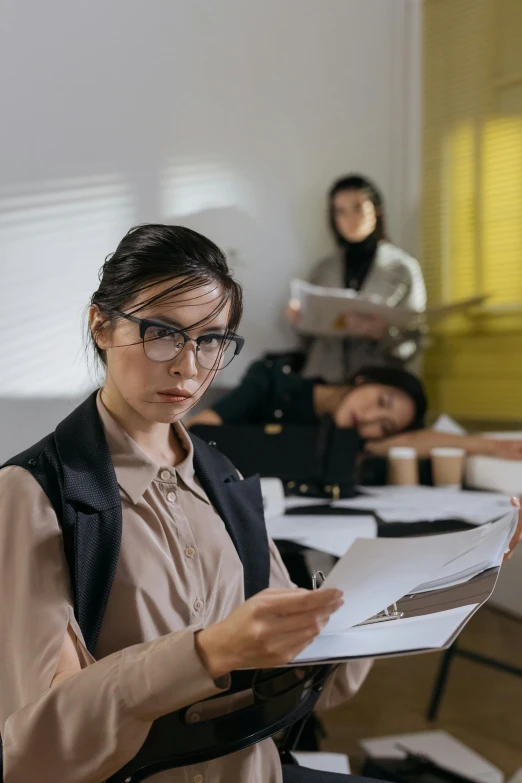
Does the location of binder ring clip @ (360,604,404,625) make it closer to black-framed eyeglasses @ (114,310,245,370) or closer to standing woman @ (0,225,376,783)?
standing woman @ (0,225,376,783)

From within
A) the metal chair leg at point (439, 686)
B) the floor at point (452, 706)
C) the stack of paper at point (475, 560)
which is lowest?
the floor at point (452, 706)

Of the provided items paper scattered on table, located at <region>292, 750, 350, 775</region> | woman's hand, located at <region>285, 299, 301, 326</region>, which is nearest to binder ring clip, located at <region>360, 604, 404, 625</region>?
paper scattered on table, located at <region>292, 750, 350, 775</region>

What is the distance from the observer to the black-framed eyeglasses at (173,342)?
805 mm

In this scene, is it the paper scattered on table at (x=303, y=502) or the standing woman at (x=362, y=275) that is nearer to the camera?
the paper scattered on table at (x=303, y=502)

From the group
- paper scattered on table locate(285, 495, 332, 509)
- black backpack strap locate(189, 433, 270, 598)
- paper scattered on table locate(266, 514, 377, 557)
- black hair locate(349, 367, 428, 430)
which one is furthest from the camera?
black hair locate(349, 367, 428, 430)

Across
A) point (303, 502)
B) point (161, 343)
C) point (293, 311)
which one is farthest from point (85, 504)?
point (293, 311)

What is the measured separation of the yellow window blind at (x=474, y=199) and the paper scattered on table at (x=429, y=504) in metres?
1.25

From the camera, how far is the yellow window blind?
332 centimetres

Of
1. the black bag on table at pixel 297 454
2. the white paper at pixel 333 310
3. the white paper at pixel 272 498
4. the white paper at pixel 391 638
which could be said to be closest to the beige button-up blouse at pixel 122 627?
the white paper at pixel 391 638

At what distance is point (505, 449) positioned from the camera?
2.44 m

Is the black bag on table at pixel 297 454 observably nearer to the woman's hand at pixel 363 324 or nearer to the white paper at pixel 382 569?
the woman's hand at pixel 363 324

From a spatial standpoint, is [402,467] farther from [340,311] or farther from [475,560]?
[475,560]

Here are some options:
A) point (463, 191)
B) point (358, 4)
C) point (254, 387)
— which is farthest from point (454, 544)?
point (358, 4)

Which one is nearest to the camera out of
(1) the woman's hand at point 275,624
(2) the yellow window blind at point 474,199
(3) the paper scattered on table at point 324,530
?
(1) the woman's hand at point 275,624
